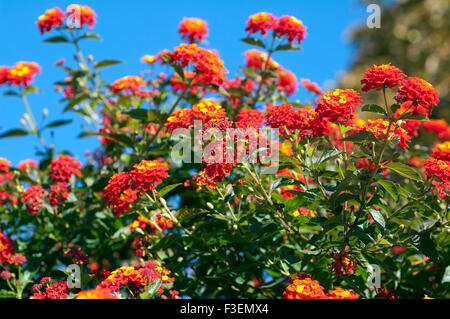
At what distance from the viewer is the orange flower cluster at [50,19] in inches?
165

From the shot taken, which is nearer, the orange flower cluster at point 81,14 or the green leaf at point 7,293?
the green leaf at point 7,293

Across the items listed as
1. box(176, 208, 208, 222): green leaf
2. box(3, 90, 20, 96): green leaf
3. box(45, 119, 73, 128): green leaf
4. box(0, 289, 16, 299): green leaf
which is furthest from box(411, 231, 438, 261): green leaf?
box(3, 90, 20, 96): green leaf

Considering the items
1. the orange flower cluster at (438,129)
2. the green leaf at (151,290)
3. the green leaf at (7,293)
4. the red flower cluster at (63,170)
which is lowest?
the green leaf at (7,293)

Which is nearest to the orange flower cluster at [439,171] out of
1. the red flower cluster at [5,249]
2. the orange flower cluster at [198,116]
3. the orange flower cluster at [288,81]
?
the orange flower cluster at [198,116]

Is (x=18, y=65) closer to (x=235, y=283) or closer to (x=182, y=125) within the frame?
(x=182, y=125)

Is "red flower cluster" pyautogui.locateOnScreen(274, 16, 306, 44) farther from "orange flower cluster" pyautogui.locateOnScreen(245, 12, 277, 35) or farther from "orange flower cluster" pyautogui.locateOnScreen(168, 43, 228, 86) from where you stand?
"orange flower cluster" pyautogui.locateOnScreen(168, 43, 228, 86)

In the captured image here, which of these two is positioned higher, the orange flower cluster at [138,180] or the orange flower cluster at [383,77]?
the orange flower cluster at [383,77]

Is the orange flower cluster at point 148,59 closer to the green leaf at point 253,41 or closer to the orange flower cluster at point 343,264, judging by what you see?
the green leaf at point 253,41

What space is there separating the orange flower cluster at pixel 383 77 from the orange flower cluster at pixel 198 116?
2.38 feet

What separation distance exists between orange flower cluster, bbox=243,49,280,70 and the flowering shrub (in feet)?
0.05

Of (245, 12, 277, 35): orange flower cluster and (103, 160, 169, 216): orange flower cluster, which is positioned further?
(245, 12, 277, 35): orange flower cluster

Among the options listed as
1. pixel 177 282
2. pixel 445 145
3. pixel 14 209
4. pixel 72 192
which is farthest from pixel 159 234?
pixel 445 145

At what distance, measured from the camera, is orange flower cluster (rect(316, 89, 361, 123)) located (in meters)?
2.51
